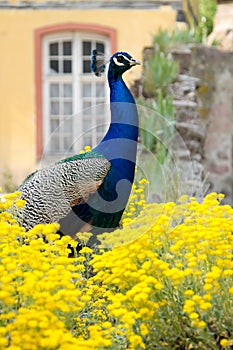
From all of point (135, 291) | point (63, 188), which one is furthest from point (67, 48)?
point (135, 291)

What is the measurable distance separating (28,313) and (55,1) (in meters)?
7.82

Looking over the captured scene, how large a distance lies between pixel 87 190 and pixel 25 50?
636 centimetres

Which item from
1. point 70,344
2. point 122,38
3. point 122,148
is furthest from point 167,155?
point 70,344

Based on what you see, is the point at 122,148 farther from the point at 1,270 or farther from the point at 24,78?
the point at 24,78

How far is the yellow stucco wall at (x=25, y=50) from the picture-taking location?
962 cm

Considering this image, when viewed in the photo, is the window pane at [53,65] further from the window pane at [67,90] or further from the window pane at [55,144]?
the window pane at [55,144]

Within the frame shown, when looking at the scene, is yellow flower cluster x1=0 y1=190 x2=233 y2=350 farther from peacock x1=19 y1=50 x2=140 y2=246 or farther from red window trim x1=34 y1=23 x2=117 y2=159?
red window trim x1=34 y1=23 x2=117 y2=159

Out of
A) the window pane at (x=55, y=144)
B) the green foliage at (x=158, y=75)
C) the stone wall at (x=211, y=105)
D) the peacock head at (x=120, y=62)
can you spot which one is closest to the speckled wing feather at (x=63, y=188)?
the peacock head at (x=120, y=62)

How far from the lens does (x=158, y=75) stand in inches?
301

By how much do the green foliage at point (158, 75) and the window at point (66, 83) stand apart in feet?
6.55

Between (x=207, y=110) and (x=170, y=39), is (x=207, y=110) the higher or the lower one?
the lower one

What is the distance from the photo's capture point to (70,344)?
238 centimetres

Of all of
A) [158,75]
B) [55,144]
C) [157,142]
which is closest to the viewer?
[157,142]

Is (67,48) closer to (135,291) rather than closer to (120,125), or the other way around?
(120,125)
